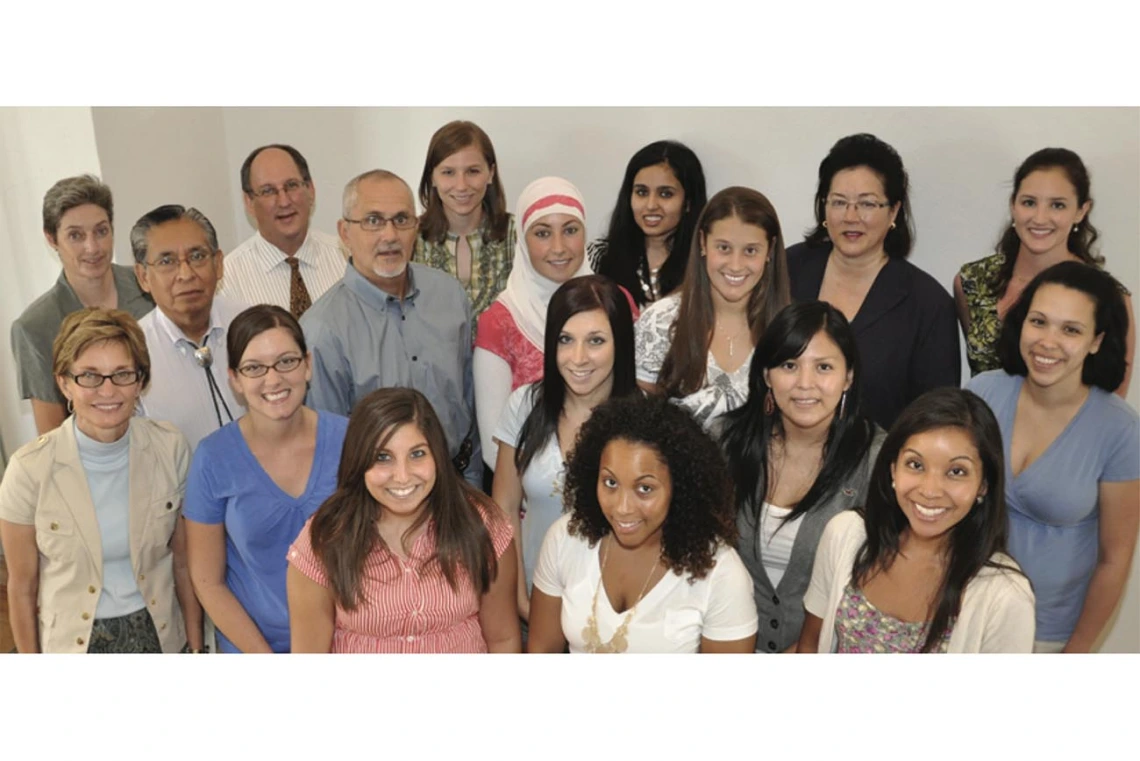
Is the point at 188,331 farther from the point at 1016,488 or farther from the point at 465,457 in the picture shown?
the point at 1016,488

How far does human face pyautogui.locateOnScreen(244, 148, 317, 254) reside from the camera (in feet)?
10.1

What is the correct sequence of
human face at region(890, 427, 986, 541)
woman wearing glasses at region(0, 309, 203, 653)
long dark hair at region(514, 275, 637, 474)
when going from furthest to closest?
woman wearing glasses at region(0, 309, 203, 653), long dark hair at region(514, 275, 637, 474), human face at region(890, 427, 986, 541)

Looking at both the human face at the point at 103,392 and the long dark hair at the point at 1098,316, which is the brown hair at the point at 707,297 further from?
the human face at the point at 103,392

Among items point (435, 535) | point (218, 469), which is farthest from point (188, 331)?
point (435, 535)

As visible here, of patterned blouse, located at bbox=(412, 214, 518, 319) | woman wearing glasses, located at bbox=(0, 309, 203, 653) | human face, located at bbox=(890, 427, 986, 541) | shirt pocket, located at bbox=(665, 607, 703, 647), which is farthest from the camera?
patterned blouse, located at bbox=(412, 214, 518, 319)

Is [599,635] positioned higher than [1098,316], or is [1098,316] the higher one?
[1098,316]

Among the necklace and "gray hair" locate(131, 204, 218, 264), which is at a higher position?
"gray hair" locate(131, 204, 218, 264)

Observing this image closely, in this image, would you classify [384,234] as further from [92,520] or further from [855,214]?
[855,214]

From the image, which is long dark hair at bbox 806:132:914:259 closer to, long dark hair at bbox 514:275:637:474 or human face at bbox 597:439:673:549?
long dark hair at bbox 514:275:637:474

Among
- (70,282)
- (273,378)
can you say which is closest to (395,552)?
(273,378)

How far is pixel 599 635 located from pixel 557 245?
111cm

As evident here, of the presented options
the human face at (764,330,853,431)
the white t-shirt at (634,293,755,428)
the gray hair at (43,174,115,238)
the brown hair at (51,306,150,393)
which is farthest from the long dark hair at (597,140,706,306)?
the gray hair at (43,174,115,238)

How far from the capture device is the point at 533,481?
3074 millimetres

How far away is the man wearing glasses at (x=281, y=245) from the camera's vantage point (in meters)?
3.10
